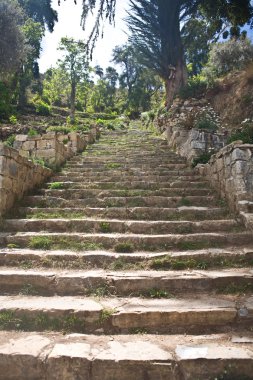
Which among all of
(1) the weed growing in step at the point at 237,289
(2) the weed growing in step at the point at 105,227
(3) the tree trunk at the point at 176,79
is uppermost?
(3) the tree trunk at the point at 176,79

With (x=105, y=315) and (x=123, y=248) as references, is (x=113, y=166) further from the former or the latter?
(x=105, y=315)

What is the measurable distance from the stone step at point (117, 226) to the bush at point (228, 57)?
15070 millimetres

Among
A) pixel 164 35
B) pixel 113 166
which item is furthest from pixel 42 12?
pixel 113 166

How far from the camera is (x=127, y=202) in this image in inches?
231

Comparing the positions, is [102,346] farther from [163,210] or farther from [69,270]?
[163,210]

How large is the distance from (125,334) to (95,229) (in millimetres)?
2168

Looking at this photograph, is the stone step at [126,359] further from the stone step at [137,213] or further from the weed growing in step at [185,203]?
the weed growing in step at [185,203]

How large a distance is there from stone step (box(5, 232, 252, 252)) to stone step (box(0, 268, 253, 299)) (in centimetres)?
66

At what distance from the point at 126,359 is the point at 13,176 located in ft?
12.9

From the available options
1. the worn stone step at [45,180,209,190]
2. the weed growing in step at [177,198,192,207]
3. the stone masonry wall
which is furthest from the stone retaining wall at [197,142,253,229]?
the stone masonry wall

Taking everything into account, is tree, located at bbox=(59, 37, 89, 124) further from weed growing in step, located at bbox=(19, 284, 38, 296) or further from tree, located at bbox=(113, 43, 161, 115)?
weed growing in step, located at bbox=(19, 284, 38, 296)

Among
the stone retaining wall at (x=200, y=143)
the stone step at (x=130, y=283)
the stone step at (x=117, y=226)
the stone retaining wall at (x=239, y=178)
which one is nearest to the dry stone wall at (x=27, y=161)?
the stone step at (x=117, y=226)

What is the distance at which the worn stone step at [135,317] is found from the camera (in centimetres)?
301

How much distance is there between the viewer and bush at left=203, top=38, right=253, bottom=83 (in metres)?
18.3
